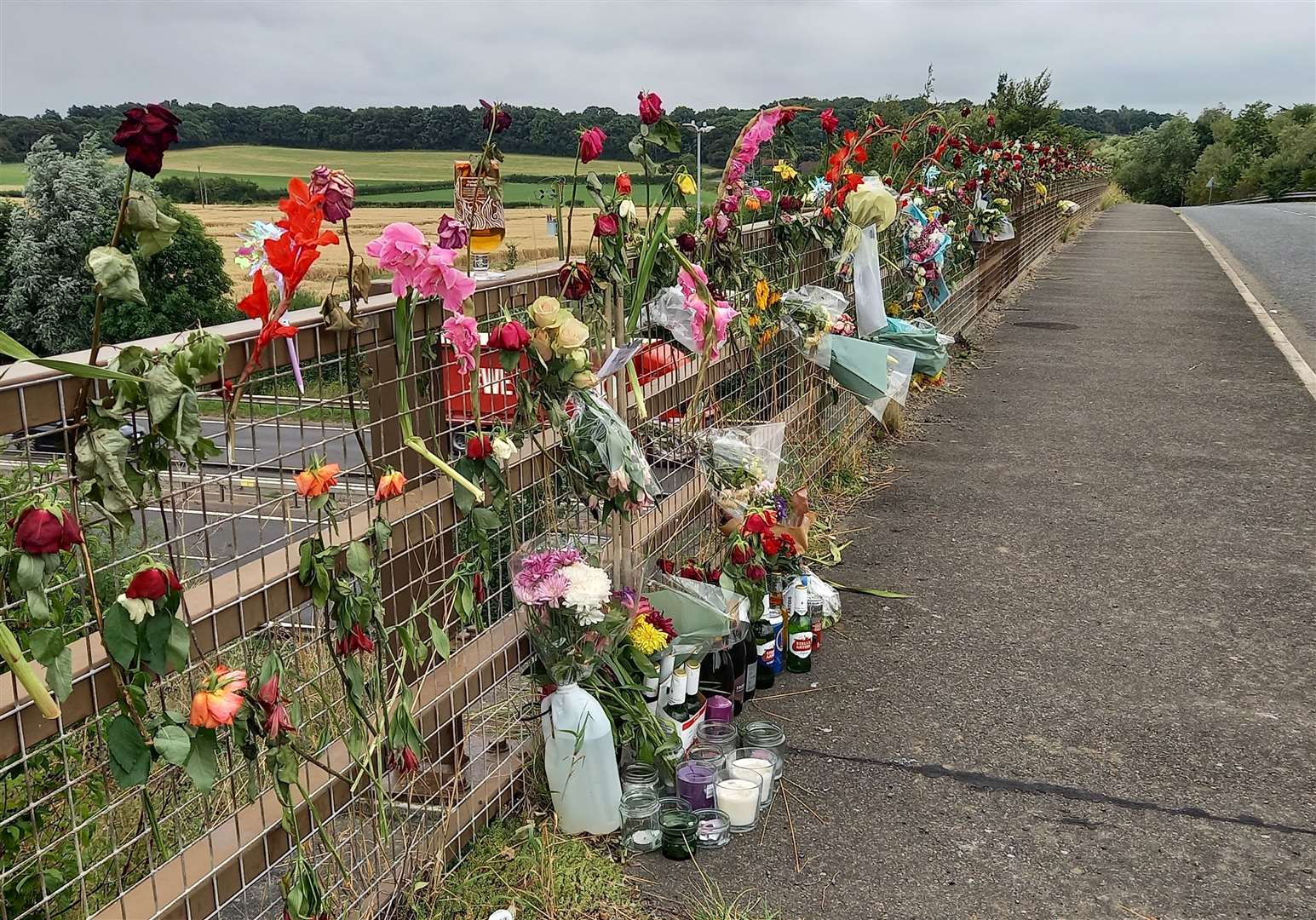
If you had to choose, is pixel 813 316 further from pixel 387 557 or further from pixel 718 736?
pixel 387 557

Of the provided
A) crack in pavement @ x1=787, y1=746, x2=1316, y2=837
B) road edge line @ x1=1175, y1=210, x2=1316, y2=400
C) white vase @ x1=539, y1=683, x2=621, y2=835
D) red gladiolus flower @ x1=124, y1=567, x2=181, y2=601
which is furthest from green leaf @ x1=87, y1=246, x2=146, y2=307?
road edge line @ x1=1175, y1=210, x2=1316, y2=400

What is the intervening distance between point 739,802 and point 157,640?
1.93 meters

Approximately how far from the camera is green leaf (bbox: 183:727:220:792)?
6.18 feet

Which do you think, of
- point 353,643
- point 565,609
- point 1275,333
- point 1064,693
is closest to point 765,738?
point 565,609

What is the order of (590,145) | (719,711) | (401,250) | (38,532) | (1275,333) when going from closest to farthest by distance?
(38,532), (401,250), (590,145), (719,711), (1275,333)

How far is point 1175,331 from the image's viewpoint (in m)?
12.5

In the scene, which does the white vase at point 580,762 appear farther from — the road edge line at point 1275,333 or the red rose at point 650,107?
the road edge line at point 1275,333

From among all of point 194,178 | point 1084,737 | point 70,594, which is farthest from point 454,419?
point 194,178

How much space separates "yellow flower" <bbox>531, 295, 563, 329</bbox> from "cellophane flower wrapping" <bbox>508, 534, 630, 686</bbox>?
642 mm

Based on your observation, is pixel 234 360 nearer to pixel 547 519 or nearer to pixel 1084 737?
pixel 547 519

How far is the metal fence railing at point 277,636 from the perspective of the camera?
191 centimetres

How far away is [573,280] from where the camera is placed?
10.7ft

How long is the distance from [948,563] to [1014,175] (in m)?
9.00

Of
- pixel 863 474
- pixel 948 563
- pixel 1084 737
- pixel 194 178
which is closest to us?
pixel 1084 737
